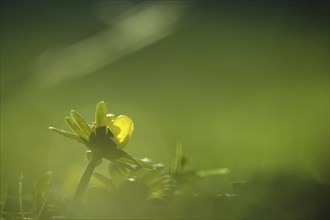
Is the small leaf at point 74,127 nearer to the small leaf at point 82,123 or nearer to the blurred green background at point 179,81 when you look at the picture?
the small leaf at point 82,123

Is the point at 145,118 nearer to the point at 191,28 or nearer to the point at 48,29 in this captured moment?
the point at 191,28

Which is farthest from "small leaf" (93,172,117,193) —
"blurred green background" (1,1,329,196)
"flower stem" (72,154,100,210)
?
"blurred green background" (1,1,329,196)

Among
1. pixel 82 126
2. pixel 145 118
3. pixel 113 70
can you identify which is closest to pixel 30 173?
pixel 82 126

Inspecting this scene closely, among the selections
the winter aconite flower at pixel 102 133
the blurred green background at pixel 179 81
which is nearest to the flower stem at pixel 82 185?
the winter aconite flower at pixel 102 133

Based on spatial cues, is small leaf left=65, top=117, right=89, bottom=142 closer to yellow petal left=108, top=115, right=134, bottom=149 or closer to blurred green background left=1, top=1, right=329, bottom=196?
yellow petal left=108, top=115, right=134, bottom=149

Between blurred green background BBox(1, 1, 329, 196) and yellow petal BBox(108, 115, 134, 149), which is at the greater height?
blurred green background BBox(1, 1, 329, 196)

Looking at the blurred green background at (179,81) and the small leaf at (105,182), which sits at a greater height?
the blurred green background at (179,81)

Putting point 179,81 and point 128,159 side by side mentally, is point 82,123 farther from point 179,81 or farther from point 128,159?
point 179,81
